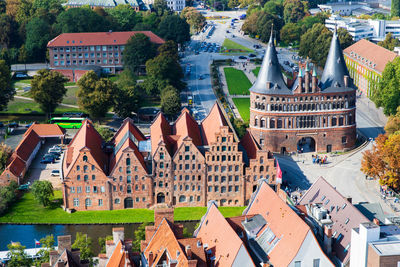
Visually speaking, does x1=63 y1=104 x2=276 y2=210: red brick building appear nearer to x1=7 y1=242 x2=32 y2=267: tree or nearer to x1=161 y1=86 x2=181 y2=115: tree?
x1=7 y1=242 x2=32 y2=267: tree

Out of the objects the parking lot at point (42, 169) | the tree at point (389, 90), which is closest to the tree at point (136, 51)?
the parking lot at point (42, 169)

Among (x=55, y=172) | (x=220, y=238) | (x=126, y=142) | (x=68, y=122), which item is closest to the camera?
(x=220, y=238)

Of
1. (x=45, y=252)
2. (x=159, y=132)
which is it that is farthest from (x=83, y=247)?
(x=159, y=132)

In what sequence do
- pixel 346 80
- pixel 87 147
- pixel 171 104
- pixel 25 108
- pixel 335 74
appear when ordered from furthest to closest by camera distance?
1. pixel 25 108
2. pixel 171 104
3. pixel 335 74
4. pixel 346 80
5. pixel 87 147

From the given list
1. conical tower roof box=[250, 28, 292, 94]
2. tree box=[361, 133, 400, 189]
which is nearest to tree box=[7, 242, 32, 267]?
tree box=[361, 133, 400, 189]

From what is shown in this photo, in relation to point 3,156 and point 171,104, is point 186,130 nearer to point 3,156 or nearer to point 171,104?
point 3,156

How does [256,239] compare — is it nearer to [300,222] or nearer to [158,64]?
[300,222]

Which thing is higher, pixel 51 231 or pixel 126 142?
pixel 126 142
